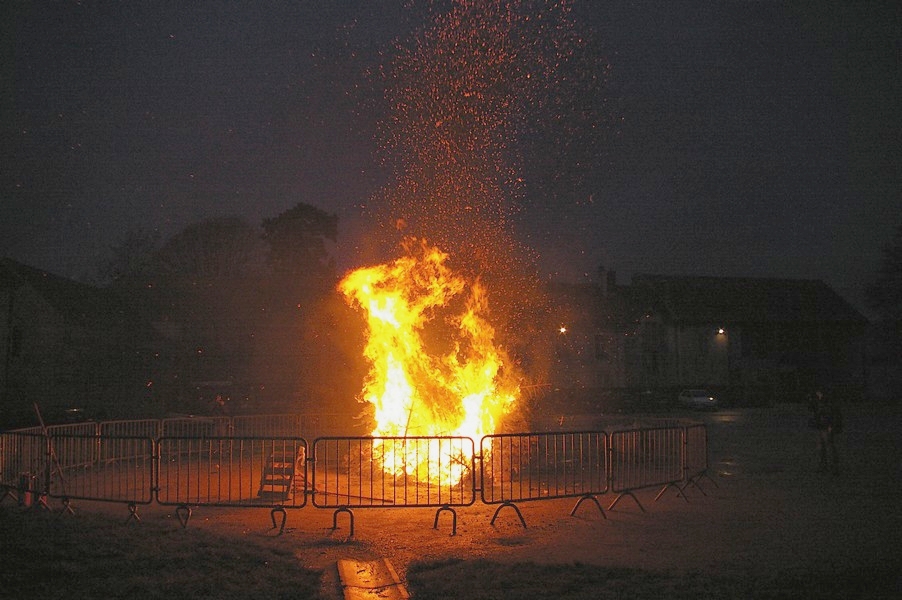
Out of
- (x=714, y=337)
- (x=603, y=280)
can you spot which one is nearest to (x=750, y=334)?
(x=714, y=337)

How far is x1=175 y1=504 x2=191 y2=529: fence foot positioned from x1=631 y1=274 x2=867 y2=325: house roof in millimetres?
50642

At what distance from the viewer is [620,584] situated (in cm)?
745

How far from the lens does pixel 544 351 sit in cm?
5194

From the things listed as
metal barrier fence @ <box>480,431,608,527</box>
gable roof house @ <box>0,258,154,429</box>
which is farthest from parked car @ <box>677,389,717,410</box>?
gable roof house @ <box>0,258,154,429</box>

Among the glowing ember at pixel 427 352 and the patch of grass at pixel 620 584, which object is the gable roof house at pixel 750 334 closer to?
the glowing ember at pixel 427 352

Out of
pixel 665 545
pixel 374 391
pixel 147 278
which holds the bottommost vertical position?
pixel 665 545

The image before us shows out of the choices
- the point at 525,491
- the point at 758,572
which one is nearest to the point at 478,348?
the point at 525,491

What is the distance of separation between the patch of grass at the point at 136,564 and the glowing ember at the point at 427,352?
21.3 ft

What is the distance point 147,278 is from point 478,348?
4406 centimetres

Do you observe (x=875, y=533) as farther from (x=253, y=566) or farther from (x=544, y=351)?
(x=544, y=351)

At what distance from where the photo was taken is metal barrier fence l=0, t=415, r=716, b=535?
Result: 444 inches

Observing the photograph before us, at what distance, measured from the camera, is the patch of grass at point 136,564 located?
6902 mm

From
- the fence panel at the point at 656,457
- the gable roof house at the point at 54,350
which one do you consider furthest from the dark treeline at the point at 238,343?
the fence panel at the point at 656,457

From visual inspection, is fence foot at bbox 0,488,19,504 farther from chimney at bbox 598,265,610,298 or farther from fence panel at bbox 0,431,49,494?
chimney at bbox 598,265,610,298
